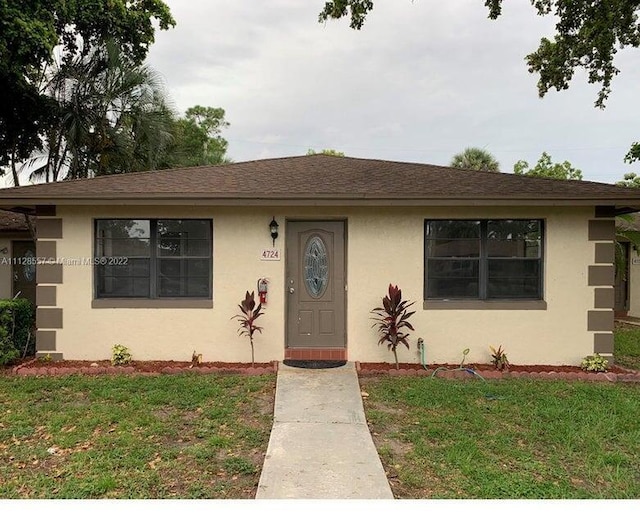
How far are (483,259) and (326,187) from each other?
8.77ft

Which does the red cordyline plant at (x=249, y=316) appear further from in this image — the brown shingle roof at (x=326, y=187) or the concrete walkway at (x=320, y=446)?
the brown shingle roof at (x=326, y=187)

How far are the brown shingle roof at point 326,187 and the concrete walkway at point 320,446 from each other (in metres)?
2.69

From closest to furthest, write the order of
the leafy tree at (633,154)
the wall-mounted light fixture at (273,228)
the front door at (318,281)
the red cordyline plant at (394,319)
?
the red cordyline plant at (394,319) → the wall-mounted light fixture at (273,228) → the front door at (318,281) → the leafy tree at (633,154)

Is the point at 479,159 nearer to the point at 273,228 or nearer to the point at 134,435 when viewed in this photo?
the point at 273,228

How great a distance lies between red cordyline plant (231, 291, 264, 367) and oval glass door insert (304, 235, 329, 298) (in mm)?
897

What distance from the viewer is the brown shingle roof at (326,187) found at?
6.48 m

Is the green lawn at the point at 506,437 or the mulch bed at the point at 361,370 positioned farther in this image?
the mulch bed at the point at 361,370

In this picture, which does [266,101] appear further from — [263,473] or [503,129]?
[263,473]

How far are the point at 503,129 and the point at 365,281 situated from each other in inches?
748

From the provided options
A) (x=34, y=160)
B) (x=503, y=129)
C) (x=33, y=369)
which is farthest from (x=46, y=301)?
(x=503, y=129)

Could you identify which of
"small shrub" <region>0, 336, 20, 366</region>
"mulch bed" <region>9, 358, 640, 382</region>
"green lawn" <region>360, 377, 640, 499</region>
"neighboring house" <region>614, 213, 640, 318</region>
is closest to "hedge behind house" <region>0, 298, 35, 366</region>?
"small shrub" <region>0, 336, 20, 366</region>

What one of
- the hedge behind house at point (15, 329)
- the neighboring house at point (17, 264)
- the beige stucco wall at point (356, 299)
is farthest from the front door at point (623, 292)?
the neighboring house at point (17, 264)

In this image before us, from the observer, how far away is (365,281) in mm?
7070

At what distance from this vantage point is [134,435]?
4.34 m
